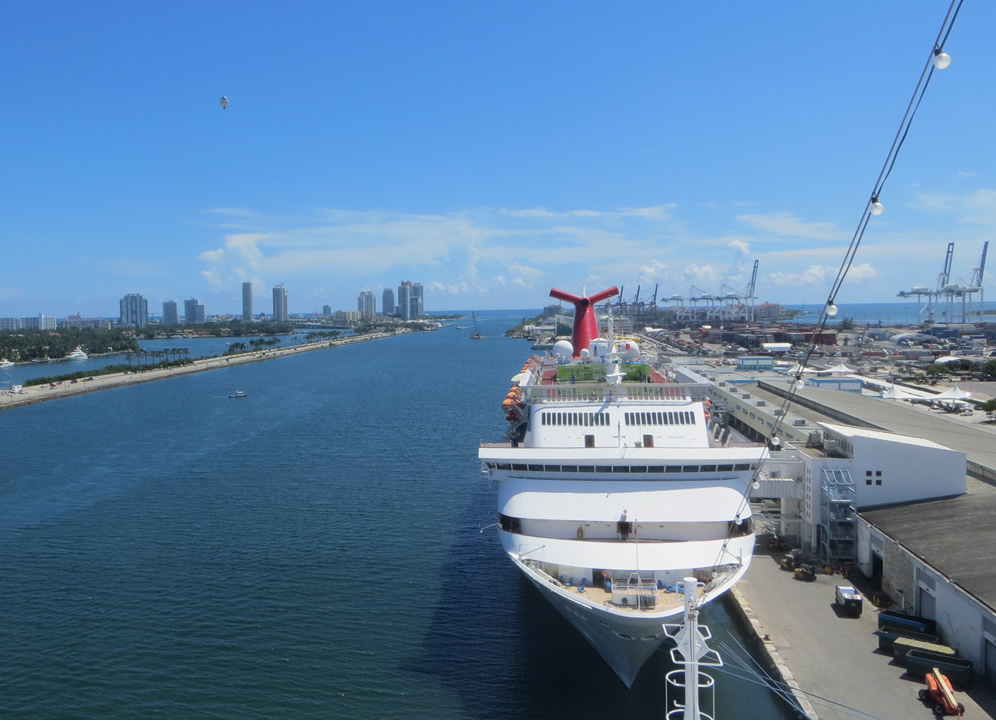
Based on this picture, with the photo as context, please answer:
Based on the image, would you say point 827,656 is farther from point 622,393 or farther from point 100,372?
point 100,372

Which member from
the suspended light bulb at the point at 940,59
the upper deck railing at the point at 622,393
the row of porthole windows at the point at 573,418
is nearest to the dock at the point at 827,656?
the upper deck railing at the point at 622,393

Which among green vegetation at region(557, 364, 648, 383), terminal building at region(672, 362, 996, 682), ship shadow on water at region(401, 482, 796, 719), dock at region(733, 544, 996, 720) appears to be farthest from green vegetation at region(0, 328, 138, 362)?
dock at region(733, 544, 996, 720)

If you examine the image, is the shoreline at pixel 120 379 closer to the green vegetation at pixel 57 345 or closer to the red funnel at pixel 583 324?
the green vegetation at pixel 57 345

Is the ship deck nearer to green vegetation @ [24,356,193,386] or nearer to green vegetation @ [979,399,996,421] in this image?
green vegetation @ [979,399,996,421]

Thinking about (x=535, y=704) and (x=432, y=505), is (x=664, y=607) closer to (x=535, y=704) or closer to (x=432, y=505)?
(x=535, y=704)

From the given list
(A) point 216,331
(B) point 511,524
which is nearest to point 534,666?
(B) point 511,524

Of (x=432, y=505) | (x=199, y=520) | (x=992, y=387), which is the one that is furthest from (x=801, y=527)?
(x=992, y=387)
